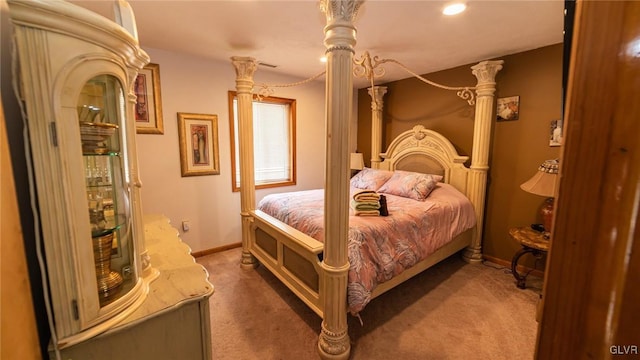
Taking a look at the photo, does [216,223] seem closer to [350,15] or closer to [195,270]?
[195,270]

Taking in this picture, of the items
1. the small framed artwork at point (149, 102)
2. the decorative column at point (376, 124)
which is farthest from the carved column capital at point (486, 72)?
the small framed artwork at point (149, 102)

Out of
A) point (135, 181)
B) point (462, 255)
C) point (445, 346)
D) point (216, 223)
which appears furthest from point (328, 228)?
point (462, 255)

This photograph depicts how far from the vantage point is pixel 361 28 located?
7.23 ft

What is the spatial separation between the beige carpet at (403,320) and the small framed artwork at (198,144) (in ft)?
4.09

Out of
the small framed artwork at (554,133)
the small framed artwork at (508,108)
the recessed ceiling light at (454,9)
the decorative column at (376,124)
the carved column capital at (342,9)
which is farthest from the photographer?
the decorative column at (376,124)

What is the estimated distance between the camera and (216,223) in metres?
3.37

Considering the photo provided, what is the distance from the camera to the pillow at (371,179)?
141 inches

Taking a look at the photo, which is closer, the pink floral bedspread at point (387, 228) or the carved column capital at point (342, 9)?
the carved column capital at point (342, 9)

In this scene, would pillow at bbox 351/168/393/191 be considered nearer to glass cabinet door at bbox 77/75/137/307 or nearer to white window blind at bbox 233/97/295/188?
white window blind at bbox 233/97/295/188

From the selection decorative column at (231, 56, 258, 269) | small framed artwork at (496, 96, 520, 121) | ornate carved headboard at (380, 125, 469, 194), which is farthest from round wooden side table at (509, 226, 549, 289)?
decorative column at (231, 56, 258, 269)

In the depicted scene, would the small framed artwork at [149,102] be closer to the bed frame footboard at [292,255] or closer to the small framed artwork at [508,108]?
the bed frame footboard at [292,255]

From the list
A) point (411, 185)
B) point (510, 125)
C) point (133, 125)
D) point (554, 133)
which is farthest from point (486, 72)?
point (133, 125)

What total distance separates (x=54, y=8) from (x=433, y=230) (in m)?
2.75

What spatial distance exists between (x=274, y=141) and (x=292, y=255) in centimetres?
212
